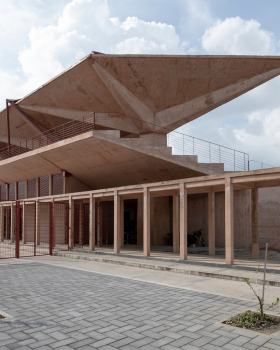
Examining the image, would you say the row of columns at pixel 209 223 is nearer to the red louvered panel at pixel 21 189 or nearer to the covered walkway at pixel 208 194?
the covered walkway at pixel 208 194

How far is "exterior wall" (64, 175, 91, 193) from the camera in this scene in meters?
23.9

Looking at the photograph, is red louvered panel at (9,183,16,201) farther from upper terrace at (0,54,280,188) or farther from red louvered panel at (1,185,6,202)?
upper terrace at (0,54,280,188)

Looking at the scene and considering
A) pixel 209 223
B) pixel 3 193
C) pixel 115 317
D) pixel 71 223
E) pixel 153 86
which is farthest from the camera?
pixel 3 193

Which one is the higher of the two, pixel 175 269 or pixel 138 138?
pixel 138 138

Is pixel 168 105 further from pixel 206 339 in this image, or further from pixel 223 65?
pixel 206 339

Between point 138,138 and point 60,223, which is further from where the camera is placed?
point 60,223

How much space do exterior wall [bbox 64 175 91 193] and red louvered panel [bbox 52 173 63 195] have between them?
2.21ft

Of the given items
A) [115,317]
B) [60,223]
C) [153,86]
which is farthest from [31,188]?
[115,317]

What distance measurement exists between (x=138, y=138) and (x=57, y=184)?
9140mm

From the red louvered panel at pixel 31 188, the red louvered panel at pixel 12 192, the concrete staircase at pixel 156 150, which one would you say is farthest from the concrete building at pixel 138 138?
the red louvered panel at pixel 12 192

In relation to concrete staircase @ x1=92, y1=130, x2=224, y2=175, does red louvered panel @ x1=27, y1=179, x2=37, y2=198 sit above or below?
below

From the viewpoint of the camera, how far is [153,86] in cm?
1989

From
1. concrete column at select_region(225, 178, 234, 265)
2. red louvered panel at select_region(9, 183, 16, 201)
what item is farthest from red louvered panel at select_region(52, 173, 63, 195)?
concrete column at select_region(225, 178, 234, 265)

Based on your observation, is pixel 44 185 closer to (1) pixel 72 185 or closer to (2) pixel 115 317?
(1) pixel 72 185
